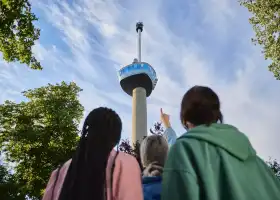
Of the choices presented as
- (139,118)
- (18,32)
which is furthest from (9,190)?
(139,118)

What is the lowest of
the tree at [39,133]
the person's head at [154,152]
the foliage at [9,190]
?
the person's head at [154,152]

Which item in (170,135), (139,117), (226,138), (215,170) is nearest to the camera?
(215,170)

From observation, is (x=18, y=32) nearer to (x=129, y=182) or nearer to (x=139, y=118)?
(x=129, y=182)

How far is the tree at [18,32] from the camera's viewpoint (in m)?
11.6

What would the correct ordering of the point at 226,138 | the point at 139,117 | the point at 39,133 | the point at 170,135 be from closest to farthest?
the point at 226,138
the point at 170,135
the point at 39,133
the point at 139,117

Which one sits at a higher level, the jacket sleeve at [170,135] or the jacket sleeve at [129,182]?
the jacket sleeve at [170,135]

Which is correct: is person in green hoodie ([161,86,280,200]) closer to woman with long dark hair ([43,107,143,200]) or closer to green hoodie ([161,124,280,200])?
green hoodie ([161,124,280,200])

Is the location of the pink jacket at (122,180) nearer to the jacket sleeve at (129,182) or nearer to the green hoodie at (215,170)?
the jacket sleeve at (129,182)

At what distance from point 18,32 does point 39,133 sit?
46.7 feet

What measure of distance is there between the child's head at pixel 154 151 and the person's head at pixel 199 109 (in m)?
0.85

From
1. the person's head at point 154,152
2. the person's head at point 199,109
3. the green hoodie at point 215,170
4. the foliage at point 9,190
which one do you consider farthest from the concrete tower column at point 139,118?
the green hoodie at point 215,170

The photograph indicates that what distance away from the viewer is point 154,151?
2926mm

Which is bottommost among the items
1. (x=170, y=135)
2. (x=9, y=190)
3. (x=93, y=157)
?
(x=93, y=157)

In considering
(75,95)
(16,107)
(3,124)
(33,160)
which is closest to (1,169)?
(33,160)
